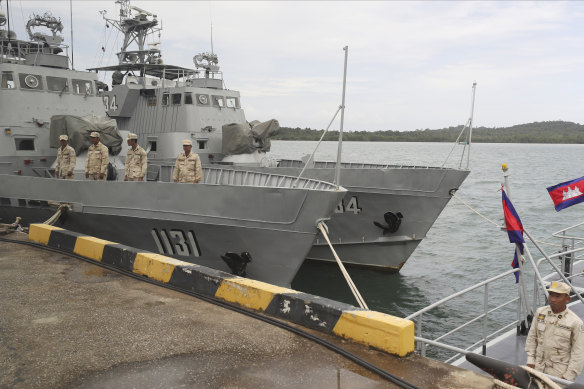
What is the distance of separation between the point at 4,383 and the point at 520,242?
5224 millimetres

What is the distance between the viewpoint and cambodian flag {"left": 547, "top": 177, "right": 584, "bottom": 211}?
686 centimetres

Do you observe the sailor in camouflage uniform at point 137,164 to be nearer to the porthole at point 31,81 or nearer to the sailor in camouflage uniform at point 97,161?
the sailor in camouflage uniform at point 97,161

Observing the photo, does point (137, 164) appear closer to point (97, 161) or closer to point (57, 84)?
point (97, 161)

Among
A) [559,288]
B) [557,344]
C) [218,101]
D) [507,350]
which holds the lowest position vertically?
[507,350]

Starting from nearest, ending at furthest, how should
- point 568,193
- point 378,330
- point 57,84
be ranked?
1. point 378,330
2. point 568,193
3. point 57,84

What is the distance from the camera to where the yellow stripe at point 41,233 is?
8047 millimetres

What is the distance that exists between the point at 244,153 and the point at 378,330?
11.0 meters

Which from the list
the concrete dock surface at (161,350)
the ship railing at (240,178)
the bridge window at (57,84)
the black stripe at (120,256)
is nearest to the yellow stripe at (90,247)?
the black stripe at (120,256)

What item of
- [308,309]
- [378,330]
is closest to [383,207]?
[308,309]

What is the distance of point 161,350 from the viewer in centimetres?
425

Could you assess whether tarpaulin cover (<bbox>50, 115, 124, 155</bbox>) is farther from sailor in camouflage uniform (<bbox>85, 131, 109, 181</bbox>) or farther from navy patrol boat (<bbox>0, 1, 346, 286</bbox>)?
sailor in camouflage uniform (<bbox>85, 131, 109, 181</bbox>)

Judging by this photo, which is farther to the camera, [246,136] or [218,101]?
[218,101]

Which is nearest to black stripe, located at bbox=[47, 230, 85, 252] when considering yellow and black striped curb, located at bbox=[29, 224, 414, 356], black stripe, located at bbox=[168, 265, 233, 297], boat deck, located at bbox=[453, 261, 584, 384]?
yellow and black striped curb, located at bbox=[29, 224, 414, 356]

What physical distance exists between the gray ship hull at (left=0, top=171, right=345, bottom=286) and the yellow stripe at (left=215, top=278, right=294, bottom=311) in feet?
8.86
